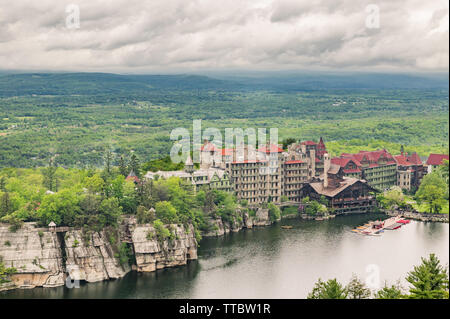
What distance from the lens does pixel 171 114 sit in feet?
333

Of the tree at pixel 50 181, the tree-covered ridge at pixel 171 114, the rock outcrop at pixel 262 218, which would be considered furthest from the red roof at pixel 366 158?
the tree at pixel 50 181

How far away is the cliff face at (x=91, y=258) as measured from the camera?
107ft

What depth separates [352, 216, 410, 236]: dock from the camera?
4428cm

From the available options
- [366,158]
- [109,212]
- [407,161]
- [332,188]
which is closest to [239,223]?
A: [332,188]

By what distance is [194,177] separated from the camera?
45438mm

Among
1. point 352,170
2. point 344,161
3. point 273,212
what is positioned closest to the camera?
point 273,212

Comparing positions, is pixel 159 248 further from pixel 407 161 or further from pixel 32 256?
pixel 407 161

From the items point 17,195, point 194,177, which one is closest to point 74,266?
point 17,195

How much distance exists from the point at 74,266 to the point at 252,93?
10191 centimetres

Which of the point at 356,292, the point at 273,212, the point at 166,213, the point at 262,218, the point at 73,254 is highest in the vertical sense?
the point at 166,213

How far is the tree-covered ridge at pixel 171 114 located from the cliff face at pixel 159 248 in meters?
29.2

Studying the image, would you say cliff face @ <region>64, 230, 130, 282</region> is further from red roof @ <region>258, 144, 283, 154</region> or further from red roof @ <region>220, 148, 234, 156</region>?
red roof @ <region>258, 144, 283, 154</region>

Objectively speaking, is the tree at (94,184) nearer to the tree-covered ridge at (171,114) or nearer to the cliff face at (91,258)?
the cliff face at (91,258)

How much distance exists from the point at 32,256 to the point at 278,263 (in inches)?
524
